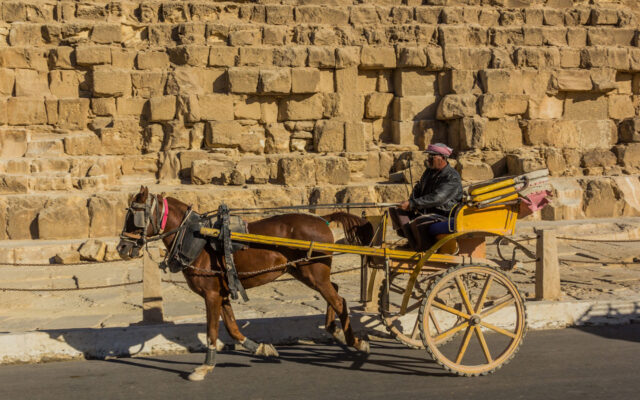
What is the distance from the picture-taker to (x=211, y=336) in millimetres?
5375

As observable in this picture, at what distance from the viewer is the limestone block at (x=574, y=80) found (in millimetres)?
15047

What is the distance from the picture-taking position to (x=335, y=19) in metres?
15.4

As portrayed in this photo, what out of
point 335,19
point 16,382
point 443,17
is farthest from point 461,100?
point 16,382

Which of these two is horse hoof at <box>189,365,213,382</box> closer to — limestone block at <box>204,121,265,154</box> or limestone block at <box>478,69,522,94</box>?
limestone block at <box>204,121,265,154</box>

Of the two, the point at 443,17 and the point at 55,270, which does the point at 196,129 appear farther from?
the point at 443,17

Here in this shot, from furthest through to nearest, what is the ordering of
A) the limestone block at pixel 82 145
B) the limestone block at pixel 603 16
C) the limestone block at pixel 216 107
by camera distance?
1. the limestone block at pixel 603 16
2. the limestone block at pixel 216 107
3. the limestone block at pixel 82 145

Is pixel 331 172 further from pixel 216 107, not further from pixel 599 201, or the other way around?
pixel 599 201

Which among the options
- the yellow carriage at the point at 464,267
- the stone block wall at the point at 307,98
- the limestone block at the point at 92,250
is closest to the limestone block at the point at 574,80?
the stone block wall at the point at 307,98

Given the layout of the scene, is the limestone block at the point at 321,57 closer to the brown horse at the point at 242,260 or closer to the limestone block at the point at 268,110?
the limestone block at the point at 268,110

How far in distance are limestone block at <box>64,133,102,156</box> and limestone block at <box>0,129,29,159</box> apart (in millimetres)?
914

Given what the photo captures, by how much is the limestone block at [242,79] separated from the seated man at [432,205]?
8.64 m

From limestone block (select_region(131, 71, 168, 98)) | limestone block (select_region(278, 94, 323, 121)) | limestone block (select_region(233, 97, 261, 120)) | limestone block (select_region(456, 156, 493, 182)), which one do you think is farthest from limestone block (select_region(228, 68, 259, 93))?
limestone block (select_region(456, 156, 493, 182))

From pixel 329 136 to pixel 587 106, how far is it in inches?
258

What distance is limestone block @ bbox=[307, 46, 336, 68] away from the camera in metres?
14.3
